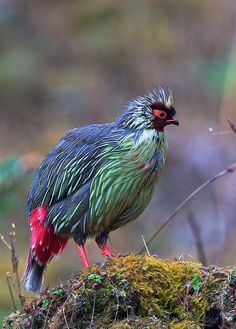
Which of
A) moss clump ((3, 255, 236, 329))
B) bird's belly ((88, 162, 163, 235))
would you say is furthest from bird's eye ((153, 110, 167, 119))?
moss clump ((3, 255, 236, 329))

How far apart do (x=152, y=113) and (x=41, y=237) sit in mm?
1035

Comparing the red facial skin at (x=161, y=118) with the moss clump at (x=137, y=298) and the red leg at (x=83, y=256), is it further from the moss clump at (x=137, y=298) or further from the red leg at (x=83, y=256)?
the moss clump at (x=137, y=298)

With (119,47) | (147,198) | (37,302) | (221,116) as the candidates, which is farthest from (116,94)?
(37,302)

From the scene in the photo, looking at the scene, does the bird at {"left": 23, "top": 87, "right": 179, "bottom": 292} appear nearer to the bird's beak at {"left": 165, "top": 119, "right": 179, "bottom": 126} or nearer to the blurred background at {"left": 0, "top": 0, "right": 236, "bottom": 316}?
the bird's beak at {"left": 165, "top": 119, "right": 179, "bottom": 126}

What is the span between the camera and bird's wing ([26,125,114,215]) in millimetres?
6648

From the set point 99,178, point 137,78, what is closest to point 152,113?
point 99,178

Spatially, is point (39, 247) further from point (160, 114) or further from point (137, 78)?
point (137, 78)

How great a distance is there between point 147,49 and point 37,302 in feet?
28.1

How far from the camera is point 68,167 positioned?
21.9 feet

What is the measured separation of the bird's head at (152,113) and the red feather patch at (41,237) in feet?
2.52

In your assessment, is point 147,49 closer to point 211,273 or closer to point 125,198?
point 125,198

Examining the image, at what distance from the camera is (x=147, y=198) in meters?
6.71

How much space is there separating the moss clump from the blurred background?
7.12 metres

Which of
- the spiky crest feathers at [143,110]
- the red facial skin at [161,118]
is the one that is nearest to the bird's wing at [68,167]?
the spiky crest feathers at [143,110]
